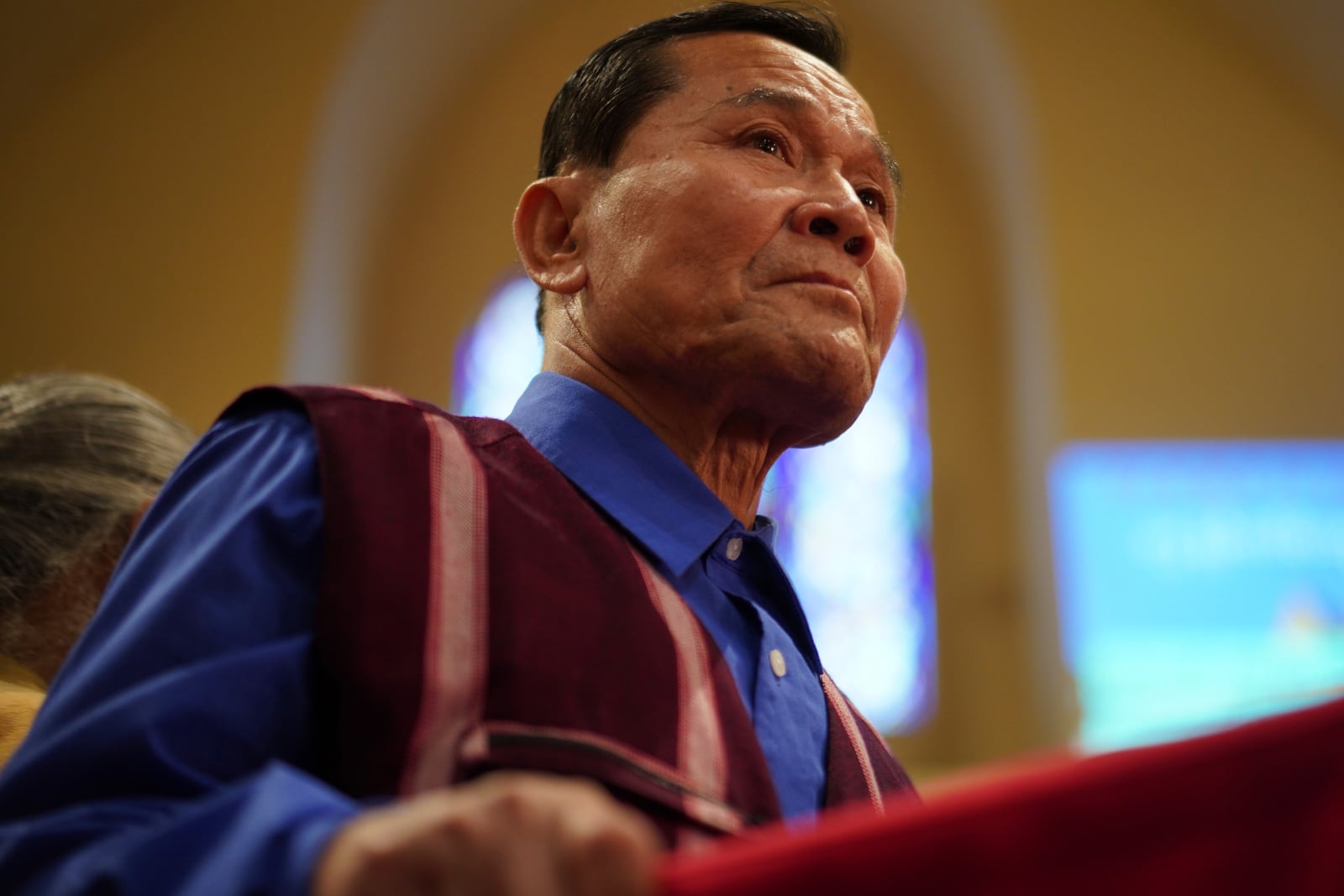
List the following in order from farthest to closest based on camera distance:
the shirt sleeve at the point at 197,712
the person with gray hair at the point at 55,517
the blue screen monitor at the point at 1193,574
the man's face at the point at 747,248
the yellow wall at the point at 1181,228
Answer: the yellow wall at the point at 1181,228
the blue screen monitor at the point at 1193,574
the person with gray hair at the point at 55,517
the man's face at the point at 747,248
the shirt sleeve at the point at 197,712

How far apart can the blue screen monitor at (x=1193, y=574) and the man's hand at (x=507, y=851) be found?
3957 mm

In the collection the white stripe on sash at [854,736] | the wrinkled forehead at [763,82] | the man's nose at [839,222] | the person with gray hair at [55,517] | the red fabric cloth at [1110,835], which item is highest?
the wrinkled forehead at [763,82]

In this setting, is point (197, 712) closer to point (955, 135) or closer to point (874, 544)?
point (874, 544)

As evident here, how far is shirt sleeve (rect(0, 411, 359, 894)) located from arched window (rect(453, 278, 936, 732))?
13.6 ft

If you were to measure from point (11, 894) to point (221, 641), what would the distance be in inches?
6.4

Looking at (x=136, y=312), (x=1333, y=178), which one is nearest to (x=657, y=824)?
(x=136, y=312)

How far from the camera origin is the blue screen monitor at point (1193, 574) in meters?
4.24

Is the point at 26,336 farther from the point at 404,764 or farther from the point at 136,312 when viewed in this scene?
the point at 404,764

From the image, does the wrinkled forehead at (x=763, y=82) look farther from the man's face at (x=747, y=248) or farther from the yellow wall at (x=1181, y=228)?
the yellow wall at (x=1181, y=228)

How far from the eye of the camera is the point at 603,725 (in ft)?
2.54

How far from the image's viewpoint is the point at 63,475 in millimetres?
1390

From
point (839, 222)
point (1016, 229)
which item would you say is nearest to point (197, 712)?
point (839, 222)

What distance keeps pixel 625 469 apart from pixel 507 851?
57cm

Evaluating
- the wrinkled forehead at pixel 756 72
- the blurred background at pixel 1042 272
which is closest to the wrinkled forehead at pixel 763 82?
the wrinkled forehead at pixel 756 72
